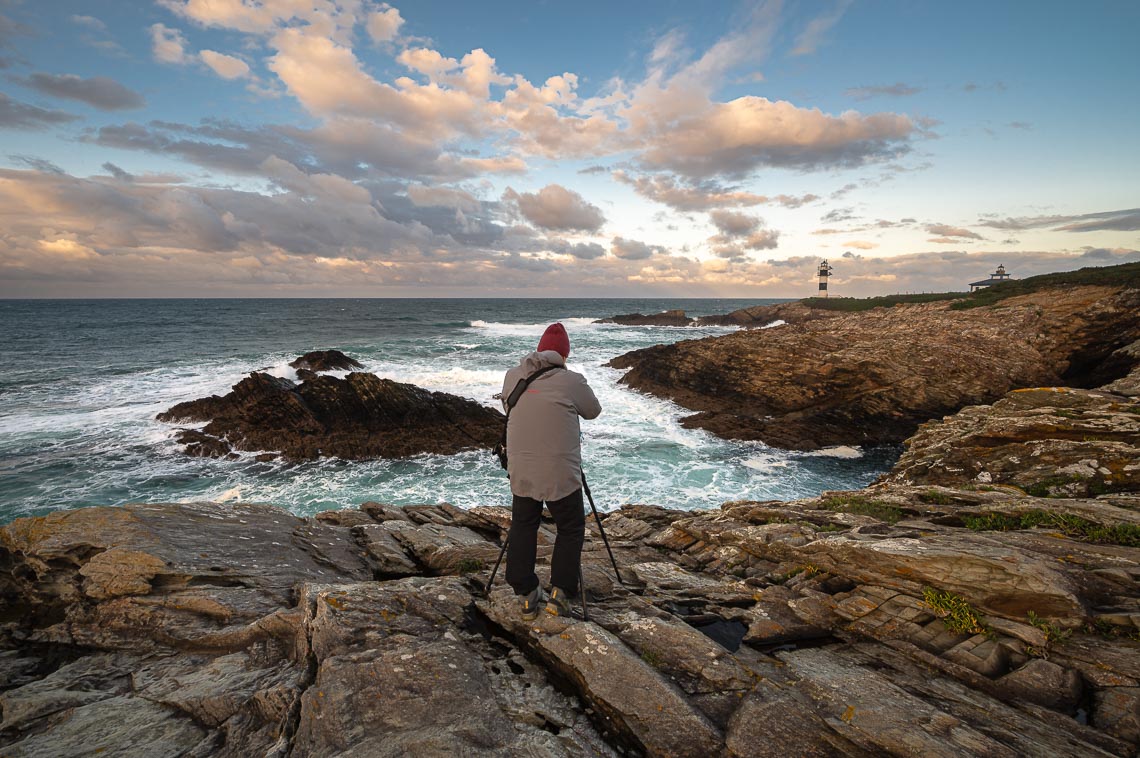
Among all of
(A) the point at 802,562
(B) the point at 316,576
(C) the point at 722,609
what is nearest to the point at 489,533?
(B) the point at 316,576

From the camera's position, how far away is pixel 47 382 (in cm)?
3050

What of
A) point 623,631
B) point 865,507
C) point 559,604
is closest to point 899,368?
point 865,507

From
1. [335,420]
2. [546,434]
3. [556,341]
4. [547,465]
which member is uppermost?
[556,341]

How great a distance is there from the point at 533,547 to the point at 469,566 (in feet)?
7.14

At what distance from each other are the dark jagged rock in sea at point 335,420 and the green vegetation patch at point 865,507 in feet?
42.6

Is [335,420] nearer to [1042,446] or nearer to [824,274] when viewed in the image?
[1042,446]

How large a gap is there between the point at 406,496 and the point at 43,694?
12058 millimetres

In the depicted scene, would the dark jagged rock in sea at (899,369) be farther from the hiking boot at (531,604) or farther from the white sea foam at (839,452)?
the hiking boot at (531,604)

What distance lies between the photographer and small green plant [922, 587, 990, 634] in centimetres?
431

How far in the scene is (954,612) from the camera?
4.45 m

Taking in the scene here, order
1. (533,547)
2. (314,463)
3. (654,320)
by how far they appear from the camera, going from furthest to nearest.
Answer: (654,320), (314,463), (533,547)

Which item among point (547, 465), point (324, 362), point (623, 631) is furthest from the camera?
point (324, 362)

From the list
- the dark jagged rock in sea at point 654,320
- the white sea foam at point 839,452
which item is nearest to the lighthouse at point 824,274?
the dark jagged rock in sea at point 654,320

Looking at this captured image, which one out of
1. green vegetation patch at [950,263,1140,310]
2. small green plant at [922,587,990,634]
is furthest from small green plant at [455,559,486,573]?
green vegetation patch at [950,263,1140,310]
